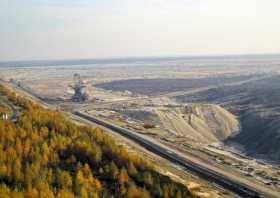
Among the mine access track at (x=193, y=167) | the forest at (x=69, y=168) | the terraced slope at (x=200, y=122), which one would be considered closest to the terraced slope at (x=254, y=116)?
the terraced slope at (x=200, y=122)

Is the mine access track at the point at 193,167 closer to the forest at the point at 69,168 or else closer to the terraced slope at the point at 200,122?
the forest at the point at 69,168

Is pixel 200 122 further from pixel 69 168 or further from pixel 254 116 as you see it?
pixel 69 168

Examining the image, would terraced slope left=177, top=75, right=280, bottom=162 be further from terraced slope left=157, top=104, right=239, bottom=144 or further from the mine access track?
the mine access track

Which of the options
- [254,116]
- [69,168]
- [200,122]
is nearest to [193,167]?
[69,168]

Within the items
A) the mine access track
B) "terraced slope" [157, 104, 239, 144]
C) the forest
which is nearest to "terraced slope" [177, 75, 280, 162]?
"terraced slope" [157, 104, 239, 144]

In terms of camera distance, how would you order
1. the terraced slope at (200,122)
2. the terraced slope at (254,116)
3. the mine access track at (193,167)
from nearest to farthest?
the mine access track at (193,167) < the terraced slope at (254,116) < the terraced slope at (200,122)
